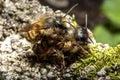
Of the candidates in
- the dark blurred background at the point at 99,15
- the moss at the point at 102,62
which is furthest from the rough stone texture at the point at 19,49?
the dark blurred background at the point at 99,15

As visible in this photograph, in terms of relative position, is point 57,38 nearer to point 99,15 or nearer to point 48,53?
point 48,53

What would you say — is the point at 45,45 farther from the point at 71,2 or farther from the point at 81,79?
the point at 71,2

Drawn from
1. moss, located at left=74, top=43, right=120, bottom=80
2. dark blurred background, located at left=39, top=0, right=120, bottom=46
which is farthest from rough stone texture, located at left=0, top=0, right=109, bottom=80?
dark blurred background, located at left=39, top=0, right=120, bottom=46

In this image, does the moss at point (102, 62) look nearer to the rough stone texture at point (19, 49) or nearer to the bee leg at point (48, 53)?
the rough stone texture at point (19, 49)

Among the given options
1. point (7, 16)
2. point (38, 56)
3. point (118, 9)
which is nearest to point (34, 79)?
point (38, 56)

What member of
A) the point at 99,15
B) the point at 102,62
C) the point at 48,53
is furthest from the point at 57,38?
the point at 99,15

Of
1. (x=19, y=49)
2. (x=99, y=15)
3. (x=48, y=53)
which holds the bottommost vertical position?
(x=48, y=53)
